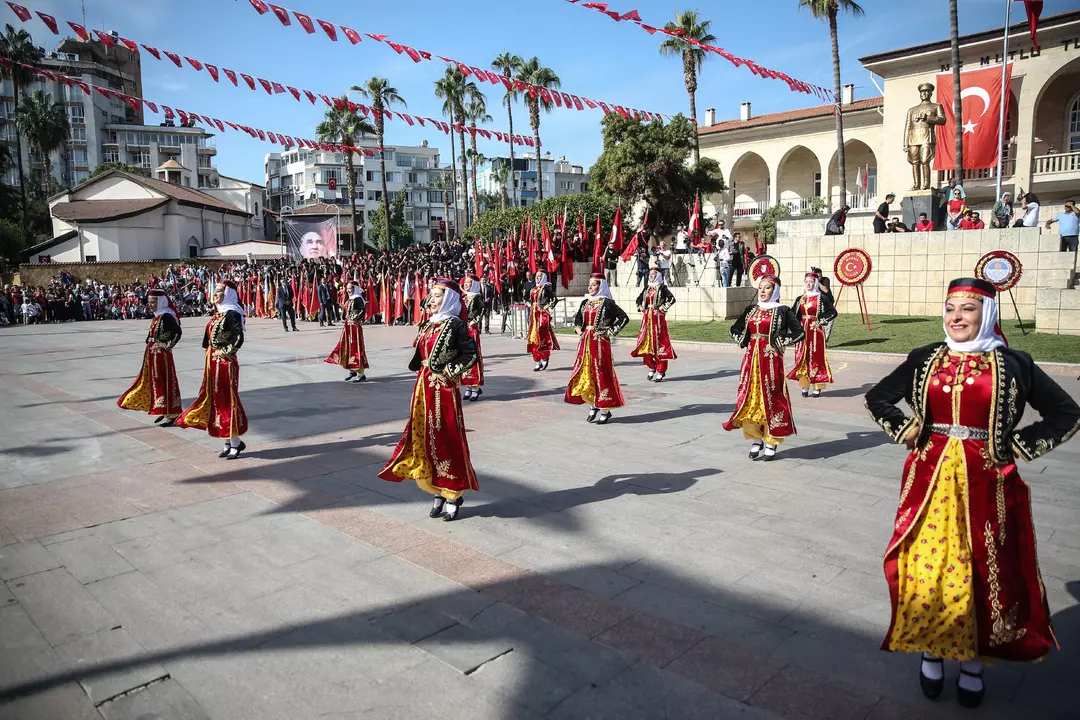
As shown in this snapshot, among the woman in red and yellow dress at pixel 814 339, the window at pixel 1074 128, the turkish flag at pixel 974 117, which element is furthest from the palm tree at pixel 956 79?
the woman in red and yellow dress at pixel 814 339

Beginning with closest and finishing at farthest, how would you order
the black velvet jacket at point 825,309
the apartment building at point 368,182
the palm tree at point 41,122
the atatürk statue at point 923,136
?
the black velvet jacket at point 825,309 → the atatürk statue at point 923,136 → the palm tree at point 41,122 → the apartment building at point 368,182

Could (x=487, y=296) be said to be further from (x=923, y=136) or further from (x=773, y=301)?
(x=773, y=301)

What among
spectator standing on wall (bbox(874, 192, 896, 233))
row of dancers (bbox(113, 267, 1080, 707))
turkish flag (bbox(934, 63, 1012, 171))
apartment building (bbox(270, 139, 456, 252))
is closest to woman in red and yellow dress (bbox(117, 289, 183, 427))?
row of dancers (bbox(113, 267, 1080, 707))

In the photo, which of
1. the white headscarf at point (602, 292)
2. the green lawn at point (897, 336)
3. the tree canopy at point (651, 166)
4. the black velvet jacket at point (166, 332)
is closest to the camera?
the black velvet jacket at point (166, 332)

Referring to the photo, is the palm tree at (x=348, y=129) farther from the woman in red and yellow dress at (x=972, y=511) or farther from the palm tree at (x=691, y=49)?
the woman in red and yellow dress at (x=972, y=511)

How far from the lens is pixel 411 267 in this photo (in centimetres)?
2773

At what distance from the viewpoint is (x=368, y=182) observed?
3258 inches

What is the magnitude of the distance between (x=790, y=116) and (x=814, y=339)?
3841 centimetres

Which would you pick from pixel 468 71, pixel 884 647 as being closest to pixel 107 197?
pixel 468 71

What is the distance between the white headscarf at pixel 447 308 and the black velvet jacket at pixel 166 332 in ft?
16.3

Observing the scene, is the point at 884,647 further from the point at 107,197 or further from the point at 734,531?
the point at 107,197

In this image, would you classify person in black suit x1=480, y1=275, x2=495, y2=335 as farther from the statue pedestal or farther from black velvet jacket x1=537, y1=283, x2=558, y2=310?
the statue pedestal

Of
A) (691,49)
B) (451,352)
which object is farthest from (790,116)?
(451,352)

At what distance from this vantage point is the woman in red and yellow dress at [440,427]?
19.1ft
